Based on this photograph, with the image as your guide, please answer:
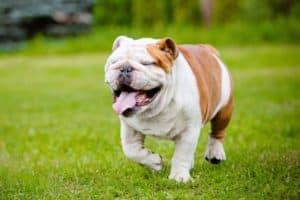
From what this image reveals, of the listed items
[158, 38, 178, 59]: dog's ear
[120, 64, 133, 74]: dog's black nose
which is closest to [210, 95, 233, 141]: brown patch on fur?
[158, 38, 178, 59]: dog's ear

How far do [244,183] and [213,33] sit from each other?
73.1 ft

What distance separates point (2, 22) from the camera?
28000mm

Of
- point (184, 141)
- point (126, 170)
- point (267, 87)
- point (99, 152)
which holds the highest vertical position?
point (184, 141)

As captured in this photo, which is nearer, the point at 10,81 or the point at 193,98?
the point at 193,98

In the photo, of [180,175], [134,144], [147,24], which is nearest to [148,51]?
[134,144]

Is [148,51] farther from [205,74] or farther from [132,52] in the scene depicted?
[205,74]

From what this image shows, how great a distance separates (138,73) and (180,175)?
1.02 m

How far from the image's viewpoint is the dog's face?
5672 mm

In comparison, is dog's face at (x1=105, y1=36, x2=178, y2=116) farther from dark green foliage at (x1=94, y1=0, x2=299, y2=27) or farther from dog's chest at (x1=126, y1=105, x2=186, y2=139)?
dark green foliage at (x1=94, y1=0, x2=299, y2=27)

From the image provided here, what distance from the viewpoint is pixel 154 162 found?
646 centimetres

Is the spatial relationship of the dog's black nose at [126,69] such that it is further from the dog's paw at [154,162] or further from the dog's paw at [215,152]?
the dog's paw at [215,152]

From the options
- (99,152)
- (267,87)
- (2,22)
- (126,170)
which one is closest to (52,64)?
(2,22)

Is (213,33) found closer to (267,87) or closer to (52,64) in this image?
(52,64)

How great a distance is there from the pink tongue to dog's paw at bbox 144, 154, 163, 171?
31.0 inches
